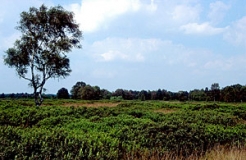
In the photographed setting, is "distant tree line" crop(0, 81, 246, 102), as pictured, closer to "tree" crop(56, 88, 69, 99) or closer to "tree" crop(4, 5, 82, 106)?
"tree" crop(56, 88, 69, 99)

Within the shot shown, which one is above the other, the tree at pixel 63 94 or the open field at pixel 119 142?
the tree at pixel 63 94

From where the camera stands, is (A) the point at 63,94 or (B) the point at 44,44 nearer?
(B) the point at 44,44

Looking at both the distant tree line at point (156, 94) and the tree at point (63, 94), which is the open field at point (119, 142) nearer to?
the distant tree line at point (156, 94)

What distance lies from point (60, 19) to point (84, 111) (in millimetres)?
14162

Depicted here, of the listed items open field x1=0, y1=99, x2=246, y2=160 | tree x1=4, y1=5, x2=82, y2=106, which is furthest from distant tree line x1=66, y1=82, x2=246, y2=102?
open field x1=0, y1=99, x2=246, y2=160

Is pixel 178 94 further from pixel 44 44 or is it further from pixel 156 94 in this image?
pixel 44 44

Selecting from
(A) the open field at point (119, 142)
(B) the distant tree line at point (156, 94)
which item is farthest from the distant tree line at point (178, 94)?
(A) the open field at point (119, 142)

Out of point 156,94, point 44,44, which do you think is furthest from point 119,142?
point 156,94

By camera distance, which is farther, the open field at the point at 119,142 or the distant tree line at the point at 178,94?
the distant tree line at the point at 178,94

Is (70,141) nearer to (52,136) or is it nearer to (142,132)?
(52,136)

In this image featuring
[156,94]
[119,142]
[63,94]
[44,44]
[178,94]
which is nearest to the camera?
[119,142]

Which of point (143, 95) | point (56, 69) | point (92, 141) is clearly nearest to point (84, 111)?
point (92, 141)

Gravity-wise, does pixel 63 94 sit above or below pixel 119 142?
above

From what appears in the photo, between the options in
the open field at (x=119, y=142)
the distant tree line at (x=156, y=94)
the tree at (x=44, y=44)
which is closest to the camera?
the open field at (x=119, y=142)
